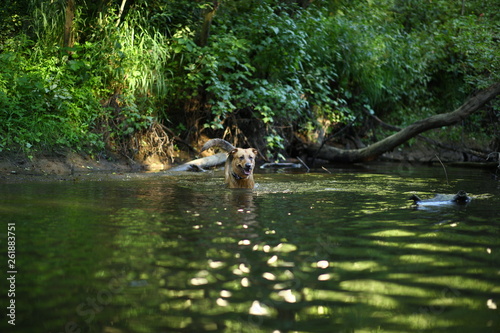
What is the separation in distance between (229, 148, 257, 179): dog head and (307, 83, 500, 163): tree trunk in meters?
5.47

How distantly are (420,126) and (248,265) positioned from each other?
9.80 metres

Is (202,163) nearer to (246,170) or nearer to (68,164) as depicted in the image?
(68,164)

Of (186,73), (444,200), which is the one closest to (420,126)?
(186,73)

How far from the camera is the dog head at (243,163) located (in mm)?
8016

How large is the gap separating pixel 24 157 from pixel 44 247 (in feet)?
19.9

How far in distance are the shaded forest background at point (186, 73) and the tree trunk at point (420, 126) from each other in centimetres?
88

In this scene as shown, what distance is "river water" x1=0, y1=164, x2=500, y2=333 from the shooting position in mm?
2557

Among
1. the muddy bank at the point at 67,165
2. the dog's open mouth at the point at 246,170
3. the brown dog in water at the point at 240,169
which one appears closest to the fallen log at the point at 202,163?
the muddy bank at the point at 67,165

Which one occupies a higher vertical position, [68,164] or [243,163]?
[243,163]

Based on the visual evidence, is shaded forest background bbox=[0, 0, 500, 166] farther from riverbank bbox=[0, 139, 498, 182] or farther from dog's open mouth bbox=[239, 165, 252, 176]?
dog's open mouth bbox=[239, 165, 252, 176]

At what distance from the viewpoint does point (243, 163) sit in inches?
319

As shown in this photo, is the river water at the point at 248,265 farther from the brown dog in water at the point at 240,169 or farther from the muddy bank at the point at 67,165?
the muddy bank at the point at 67,165

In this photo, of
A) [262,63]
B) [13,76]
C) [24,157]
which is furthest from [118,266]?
[262,63]

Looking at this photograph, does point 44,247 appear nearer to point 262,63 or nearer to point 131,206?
point 131,206
